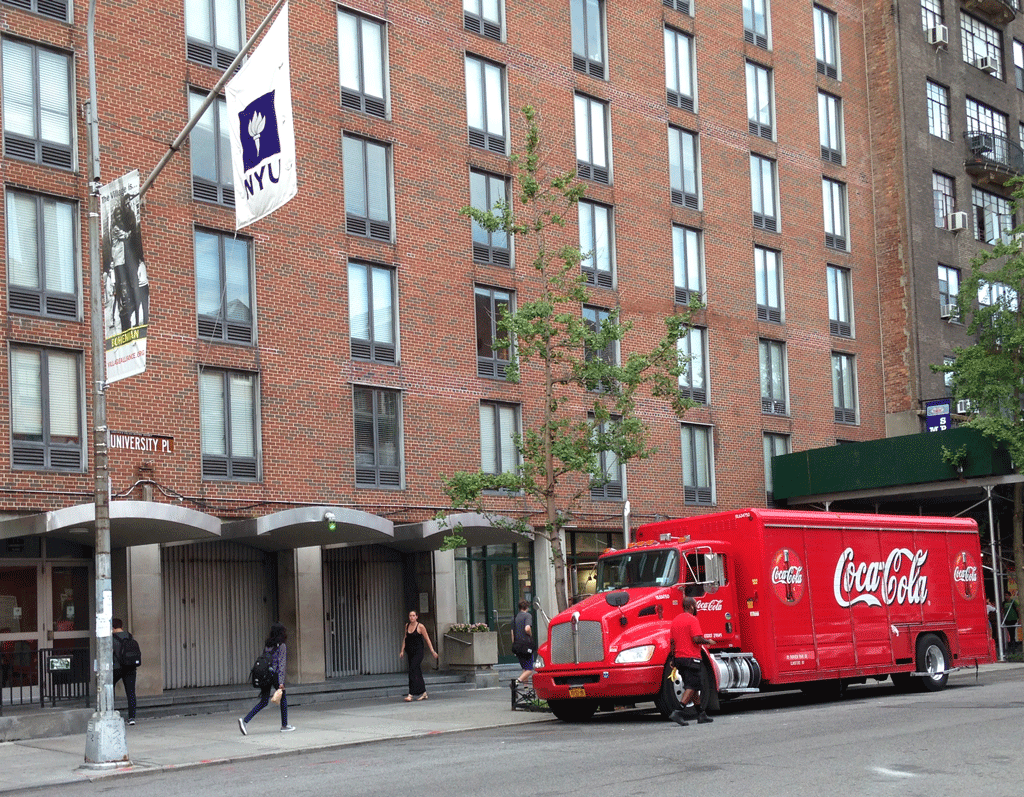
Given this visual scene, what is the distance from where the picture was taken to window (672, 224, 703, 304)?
36.1 m

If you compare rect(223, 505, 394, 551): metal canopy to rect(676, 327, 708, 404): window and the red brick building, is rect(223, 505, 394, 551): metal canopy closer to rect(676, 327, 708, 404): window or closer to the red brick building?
the red brick building

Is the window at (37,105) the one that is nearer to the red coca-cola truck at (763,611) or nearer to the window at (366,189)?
the window at (366,189)

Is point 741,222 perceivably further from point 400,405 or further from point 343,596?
point 343,596

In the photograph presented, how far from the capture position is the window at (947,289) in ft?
141

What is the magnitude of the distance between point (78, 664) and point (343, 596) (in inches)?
298

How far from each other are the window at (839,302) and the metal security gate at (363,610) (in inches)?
724

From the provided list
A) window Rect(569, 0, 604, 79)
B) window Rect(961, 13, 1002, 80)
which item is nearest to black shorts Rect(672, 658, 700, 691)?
window Rect(569, 0, 604, 79)

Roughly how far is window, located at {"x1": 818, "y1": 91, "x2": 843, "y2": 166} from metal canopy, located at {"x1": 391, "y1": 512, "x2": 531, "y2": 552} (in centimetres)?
1987

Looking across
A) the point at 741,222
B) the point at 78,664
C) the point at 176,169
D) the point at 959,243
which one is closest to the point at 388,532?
the point at 78,664

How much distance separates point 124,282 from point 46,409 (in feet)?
25.1

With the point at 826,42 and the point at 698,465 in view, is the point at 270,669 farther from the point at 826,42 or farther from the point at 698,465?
the point at 826,42

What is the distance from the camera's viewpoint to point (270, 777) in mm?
14266

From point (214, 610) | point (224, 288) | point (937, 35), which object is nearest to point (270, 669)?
point (214, 610)

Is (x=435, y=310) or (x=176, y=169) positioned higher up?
(x=176, y=169)
